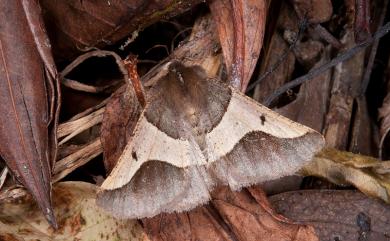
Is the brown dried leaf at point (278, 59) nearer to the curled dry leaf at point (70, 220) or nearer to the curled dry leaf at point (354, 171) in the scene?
the curled dry leaf at point (354, 171)

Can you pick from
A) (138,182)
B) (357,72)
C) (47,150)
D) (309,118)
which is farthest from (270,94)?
(47,150)

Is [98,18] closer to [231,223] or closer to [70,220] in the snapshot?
[70,220]

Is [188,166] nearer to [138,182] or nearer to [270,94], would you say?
[138,182]

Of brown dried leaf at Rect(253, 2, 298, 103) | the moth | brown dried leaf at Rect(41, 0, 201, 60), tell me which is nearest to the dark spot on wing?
the moth

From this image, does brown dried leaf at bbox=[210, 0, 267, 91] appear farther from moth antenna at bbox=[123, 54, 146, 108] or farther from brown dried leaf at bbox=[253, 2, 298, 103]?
moth antenna at bbox=[123, 54, 146, 108]

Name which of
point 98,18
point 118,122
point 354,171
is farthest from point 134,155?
point 354,171

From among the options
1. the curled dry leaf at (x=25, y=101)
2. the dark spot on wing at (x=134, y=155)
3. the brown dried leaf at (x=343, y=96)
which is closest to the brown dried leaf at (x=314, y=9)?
the brown dried leaf at (x=343, y=96)
